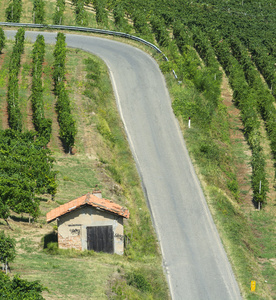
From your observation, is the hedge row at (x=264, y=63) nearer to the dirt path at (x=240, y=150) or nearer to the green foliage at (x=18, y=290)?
the dirt path at (x=240, y=150)

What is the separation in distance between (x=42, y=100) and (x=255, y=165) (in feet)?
64.1

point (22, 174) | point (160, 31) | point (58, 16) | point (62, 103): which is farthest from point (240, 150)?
point (58, 16)

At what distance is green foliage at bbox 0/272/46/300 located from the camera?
84.5 ft

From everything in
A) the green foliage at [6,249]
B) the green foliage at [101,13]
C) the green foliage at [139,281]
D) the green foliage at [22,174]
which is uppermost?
the green foliage at [101,13]

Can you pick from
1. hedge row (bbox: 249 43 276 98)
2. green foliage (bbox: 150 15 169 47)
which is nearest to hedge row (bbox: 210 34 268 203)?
hedge row (bbox: 249 43 276 98)

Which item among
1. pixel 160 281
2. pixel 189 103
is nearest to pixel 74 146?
pixel 189 103

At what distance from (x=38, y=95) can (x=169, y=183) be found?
16.2 m

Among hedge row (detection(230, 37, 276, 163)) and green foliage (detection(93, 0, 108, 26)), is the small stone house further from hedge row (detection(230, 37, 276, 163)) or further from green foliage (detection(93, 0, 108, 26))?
green foliage (detection(93, 0, 108, 26))

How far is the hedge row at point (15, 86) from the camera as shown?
52.5 meters

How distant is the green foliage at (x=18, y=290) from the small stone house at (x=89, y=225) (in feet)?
28.8

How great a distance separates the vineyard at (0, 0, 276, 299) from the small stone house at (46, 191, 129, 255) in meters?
2.72

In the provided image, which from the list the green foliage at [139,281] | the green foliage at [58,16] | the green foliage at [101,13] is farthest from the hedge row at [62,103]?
the green foliage at [101,13]

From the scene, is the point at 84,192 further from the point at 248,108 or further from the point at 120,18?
the point at 120,18

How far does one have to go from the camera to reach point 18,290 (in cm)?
2641
